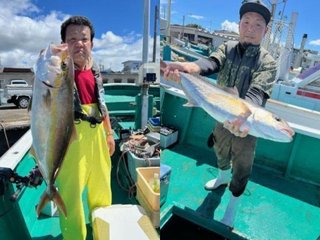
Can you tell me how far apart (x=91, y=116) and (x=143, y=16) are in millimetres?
405

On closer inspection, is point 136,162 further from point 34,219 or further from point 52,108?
point 52,108

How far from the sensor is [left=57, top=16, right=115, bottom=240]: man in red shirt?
101cm

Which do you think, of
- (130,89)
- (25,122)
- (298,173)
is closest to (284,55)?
(130,89)

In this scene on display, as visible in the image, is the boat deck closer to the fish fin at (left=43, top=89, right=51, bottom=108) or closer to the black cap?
the fish fin at (left=43, top=89, right=51, bottom=108)

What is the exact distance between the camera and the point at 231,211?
1.47 metres

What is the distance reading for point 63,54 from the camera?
2.60 feet

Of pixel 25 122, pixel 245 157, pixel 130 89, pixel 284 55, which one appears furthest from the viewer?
pixel 25 122

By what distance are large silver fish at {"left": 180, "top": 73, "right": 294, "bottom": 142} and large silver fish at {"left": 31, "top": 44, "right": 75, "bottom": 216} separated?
1.04ft

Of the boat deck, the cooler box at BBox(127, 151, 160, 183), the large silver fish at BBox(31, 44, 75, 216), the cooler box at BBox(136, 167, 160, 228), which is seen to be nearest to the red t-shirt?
the large silver fish at BBox(31, 44, 75, 216)

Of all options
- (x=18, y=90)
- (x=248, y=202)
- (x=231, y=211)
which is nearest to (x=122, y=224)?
(x=231, y=211)

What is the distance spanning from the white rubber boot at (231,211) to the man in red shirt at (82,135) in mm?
581

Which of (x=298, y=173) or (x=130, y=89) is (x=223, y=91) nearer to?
(x=298, y=173)

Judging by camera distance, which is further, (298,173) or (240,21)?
(298,173)

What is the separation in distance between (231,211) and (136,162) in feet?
2.36
